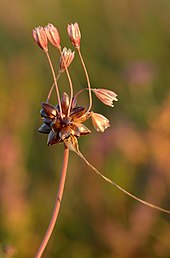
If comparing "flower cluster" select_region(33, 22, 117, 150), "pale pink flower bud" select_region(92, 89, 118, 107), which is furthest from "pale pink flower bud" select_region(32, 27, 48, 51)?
"pale pink flower bud" select_region(92, 89, 118, 107)

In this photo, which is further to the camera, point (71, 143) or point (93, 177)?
point (93, 177)

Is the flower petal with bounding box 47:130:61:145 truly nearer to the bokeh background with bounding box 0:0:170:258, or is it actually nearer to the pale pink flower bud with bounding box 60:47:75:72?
the pale pink flower bud with bounding box 60:47:75:72

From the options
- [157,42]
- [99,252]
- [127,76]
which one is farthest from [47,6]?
[99,252]

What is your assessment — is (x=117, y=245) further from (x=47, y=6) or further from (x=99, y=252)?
(x=47, y=6)

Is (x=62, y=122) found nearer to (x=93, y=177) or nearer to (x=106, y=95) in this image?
(x=106, y=95)

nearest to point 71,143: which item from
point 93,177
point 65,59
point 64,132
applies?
point 64,132

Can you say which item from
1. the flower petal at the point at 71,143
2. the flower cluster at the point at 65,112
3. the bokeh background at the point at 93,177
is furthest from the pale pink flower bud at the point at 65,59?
the bokeh background at the point at 93,177

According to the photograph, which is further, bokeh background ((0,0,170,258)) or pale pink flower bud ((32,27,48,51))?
bokeh background ((0,0,170,258))

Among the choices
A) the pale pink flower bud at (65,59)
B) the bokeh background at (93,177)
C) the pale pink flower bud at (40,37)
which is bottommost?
the bokeh background at (93,177)

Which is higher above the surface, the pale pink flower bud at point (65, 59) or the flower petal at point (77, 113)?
the pale pink flower bud at point (65, 59)

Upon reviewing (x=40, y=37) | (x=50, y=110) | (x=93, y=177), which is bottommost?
(x=93, y=177)

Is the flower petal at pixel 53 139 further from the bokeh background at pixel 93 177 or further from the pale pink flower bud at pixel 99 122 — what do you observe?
the bokeh background at pixel 93 177

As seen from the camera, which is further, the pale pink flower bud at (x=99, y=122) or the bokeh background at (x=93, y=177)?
the bokeh background at (x=93, y=177)
